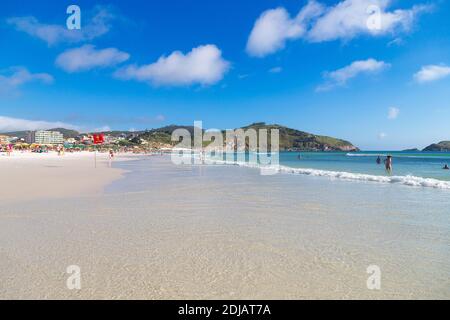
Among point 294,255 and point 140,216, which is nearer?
point 294,255

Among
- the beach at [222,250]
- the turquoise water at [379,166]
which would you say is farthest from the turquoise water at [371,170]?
the beach at [222,250]

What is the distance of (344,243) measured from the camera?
6.25 m

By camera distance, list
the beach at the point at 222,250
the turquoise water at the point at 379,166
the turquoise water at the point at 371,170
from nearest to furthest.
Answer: the beach at the point at 222,250
the turquoise water at the point at 371,170
the turquoise water at the point at 379,166

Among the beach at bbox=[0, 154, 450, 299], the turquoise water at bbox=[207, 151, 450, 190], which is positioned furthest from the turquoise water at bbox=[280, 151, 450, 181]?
the beach at bbox=[0, 154, 450, 299]

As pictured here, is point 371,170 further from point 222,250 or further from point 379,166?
point 222,250

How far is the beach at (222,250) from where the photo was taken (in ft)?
13.6

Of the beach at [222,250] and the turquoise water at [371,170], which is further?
the turquoise water at [371,170]

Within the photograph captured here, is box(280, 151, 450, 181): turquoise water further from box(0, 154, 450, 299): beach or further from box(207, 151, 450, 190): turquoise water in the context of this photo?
box(0, 154, 450, 299): beach

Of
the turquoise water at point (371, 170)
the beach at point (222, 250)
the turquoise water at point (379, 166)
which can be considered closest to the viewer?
the beach at point (222, 250)

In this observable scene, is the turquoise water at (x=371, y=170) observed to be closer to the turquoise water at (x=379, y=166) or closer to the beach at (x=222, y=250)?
the turquoise water at (x=379, y=166)
